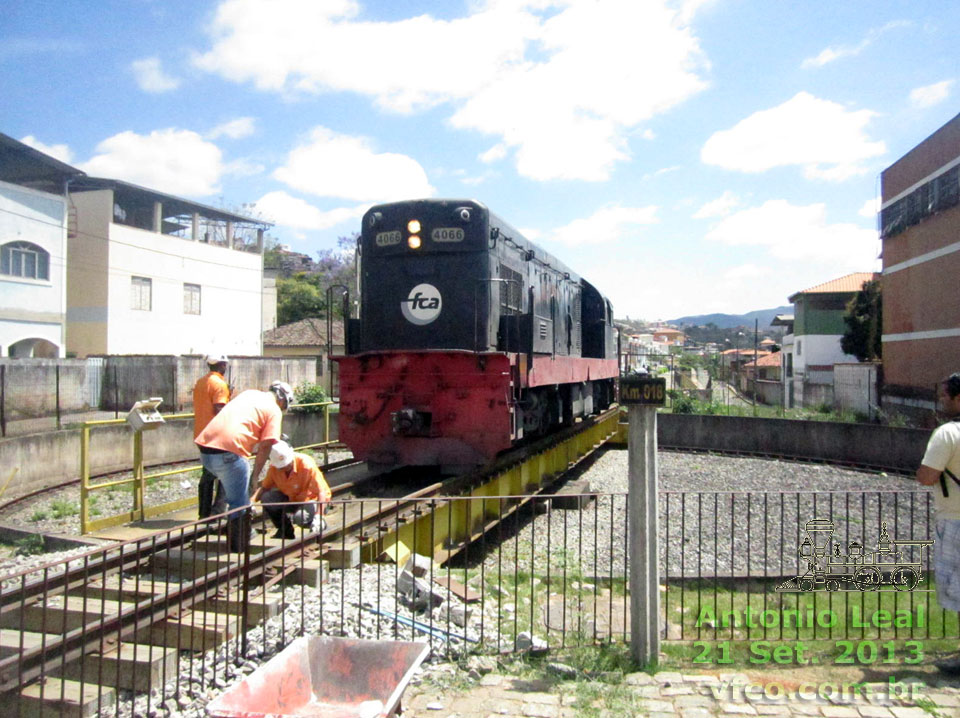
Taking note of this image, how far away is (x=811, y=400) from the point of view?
26562 mm

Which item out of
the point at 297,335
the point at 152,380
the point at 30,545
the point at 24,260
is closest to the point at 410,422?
the point at 30,545

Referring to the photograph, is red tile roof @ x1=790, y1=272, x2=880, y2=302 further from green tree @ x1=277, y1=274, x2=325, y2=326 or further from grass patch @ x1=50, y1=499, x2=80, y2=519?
grass patch @ x1=50, y1=499, x2=80, y2=519

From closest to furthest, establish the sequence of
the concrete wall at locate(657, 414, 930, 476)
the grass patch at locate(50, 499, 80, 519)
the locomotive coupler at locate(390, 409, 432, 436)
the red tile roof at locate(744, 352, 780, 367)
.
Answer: the locomotive coupler at locate(390, 409, 432, 436) < the grass patch at locate(50, 499, 80, 519) < the concrete wall at locate(657, 414, 930, 476) < the red tile roof at locate(744, 352, 780, 367)

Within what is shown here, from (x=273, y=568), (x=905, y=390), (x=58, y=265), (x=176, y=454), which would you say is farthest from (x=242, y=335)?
(x=273, y=568)

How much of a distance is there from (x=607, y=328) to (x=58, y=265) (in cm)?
1881

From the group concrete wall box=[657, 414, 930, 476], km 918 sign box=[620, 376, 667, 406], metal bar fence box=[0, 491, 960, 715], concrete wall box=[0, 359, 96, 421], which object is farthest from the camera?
concrete wall box=[657, 414, 930, 476]

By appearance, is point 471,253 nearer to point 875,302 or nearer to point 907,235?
point 907,235

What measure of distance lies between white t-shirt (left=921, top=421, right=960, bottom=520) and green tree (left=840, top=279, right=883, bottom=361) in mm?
31540

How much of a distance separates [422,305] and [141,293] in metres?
23.7

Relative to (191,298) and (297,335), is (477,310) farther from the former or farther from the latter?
(297,335)

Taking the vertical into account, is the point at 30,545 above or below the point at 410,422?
below

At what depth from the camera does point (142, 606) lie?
428 cm

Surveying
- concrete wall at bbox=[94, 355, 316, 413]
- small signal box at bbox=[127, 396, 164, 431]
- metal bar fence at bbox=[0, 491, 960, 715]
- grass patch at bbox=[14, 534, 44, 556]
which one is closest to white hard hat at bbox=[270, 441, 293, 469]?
metal bar fence at bbox=[0, 491, 960, 715]

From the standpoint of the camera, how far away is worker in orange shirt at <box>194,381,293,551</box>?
557 cm
